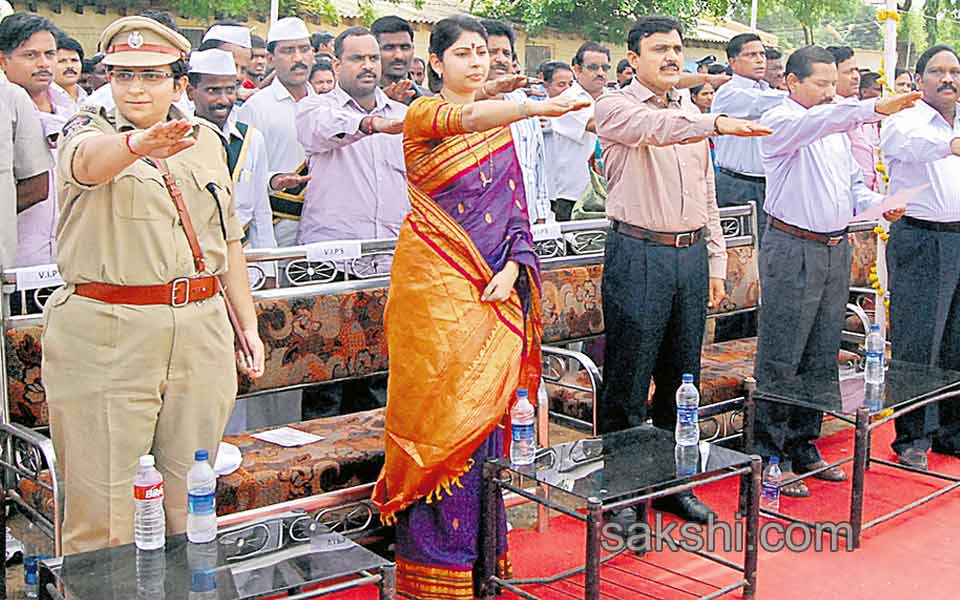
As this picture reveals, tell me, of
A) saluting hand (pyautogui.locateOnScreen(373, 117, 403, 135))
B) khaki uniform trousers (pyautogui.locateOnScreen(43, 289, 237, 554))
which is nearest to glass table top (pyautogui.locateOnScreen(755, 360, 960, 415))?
saluting hand (pyautogui.locateOnScreen(373, 117, 403, 135))

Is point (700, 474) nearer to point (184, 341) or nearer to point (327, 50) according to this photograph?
point (184, 341)

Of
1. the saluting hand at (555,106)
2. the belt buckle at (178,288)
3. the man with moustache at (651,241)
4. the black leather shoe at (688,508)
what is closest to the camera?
the belt buckle at (178,288)

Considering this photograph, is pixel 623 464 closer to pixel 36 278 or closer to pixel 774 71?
pixel 36 278

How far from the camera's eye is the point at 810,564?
3.94m

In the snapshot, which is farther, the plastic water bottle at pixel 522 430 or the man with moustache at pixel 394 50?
the man with moustache at pixel 394 50

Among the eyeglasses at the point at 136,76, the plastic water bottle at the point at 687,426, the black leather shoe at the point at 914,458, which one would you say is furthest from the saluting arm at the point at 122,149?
the black leather shoe at the point at 914,458

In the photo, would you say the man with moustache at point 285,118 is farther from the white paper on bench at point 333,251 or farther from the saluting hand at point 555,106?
the saluting hand at point 555,106

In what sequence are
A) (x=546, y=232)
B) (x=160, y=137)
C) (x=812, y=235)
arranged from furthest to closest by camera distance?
(x=546, y=232), (x=812, y=235), (x=160, y=137)

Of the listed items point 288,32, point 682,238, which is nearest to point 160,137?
point 682,238

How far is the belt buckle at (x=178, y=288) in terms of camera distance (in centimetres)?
272

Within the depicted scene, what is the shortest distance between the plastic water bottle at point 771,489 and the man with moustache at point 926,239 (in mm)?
837

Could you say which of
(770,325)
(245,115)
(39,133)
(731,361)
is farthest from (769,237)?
(39,133)

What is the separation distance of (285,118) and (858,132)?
376 centimetres

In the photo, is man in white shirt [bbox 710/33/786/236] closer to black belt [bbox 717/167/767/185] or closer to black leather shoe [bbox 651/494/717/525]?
black belt [bbox 717/167/767/185]
